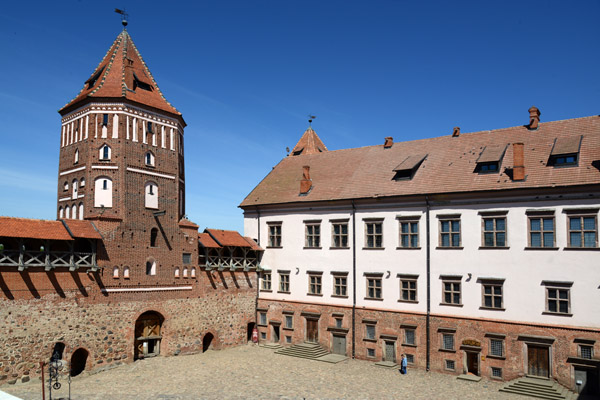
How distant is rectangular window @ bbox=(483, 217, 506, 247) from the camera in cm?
2712

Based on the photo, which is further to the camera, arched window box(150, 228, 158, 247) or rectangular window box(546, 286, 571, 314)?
arched window box(150, 228, 158, 247)

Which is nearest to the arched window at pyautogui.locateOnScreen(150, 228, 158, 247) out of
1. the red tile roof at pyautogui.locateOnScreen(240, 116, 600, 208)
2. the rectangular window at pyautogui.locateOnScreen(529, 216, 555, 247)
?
the red tile roof at pyautogui.locateOnScreen(240, 116, 600, 208)

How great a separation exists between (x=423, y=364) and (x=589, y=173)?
533 inches

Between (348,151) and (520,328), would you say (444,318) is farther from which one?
(348,151)

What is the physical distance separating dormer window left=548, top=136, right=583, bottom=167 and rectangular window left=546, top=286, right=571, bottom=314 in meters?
6.46

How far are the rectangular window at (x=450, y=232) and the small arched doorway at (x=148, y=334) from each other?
17.6 meters

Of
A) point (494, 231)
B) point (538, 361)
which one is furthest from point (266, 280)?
point (538, 361)

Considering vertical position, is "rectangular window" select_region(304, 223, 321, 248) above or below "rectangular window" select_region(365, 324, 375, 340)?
above

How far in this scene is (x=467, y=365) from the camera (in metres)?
27.7

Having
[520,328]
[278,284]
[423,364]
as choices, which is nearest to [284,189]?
[278,284]

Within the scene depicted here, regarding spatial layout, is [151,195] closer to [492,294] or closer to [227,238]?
[227,238]

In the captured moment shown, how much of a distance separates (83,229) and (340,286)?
627 inches

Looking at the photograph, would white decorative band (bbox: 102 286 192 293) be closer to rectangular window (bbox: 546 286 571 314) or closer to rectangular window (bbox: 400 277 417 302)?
rectangular window (bbox: 400 277 417 302)

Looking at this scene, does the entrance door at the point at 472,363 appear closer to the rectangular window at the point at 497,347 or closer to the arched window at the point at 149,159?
the rectangular window at the point at 497,347
